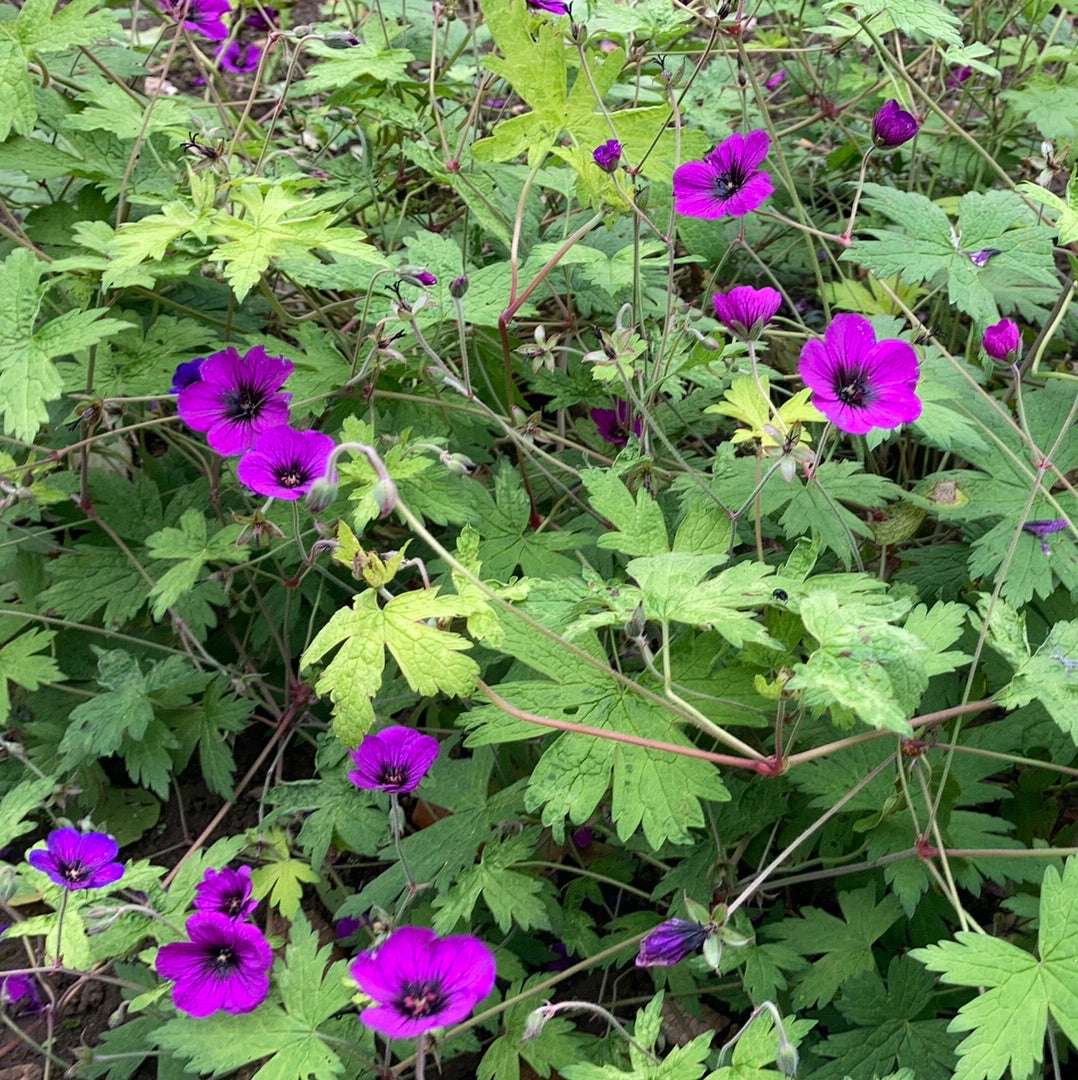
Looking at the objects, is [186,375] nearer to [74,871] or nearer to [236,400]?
[236,400]

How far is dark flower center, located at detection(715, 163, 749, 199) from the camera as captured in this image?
1.62 metres

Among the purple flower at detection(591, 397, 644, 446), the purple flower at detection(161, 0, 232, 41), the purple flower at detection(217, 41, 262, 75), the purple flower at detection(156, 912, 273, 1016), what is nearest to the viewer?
the purple flower at detection(156, 912, 273, 1016)

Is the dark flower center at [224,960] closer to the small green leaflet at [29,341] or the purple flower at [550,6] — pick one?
the small green leaflet at [29,341]

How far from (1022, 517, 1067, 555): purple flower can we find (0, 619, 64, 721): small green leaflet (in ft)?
5.14

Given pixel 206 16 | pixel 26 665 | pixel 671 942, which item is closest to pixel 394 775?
pixel 671 942

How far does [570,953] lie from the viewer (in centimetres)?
164

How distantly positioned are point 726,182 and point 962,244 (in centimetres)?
45

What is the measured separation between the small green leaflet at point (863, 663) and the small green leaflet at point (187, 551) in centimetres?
92

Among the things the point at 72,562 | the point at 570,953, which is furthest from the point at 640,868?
the point at 72,562

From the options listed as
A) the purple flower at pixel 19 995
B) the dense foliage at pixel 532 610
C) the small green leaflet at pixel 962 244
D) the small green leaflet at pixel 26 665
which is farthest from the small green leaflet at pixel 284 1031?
the small green leaflet at pixel 962 244

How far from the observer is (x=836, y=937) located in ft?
5.05

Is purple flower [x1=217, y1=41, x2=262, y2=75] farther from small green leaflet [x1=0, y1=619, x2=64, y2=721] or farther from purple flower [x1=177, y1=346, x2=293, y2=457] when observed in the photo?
small green leaflet [x1=0, y1=619, x2=64, y2=721]

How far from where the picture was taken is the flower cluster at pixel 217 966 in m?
1.39

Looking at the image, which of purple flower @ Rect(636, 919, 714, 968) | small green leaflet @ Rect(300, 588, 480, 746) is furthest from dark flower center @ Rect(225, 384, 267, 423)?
purple flower @ Rect(636, 919, 714, 968)
